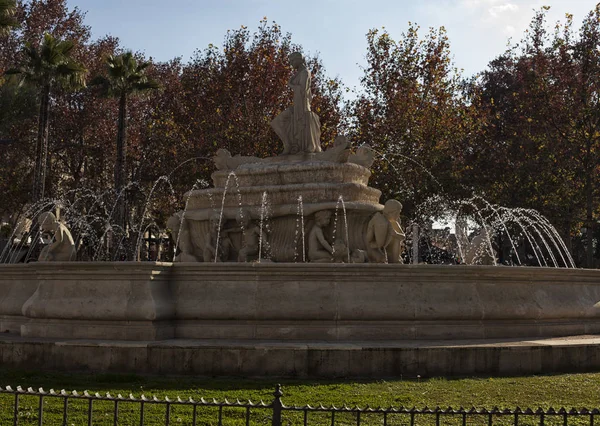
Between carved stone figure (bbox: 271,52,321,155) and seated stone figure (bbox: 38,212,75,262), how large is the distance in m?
4.44

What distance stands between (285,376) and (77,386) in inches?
81.1

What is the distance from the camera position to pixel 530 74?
1086 inches

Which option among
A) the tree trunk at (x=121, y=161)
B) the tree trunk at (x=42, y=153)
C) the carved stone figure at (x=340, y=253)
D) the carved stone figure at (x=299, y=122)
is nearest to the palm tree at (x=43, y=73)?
the tree trunk at (x=42, y=153)

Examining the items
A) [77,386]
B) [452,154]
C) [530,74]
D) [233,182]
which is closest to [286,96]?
[452,154]

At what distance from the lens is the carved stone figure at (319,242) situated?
12961mm

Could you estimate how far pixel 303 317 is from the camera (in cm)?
977

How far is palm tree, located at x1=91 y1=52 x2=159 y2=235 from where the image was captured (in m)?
29.6

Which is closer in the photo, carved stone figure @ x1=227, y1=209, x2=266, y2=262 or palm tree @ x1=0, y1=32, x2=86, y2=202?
carved stone figure @ x1=227, y1=209, x2=266, y2=262

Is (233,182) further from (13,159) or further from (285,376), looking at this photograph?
(13,159)

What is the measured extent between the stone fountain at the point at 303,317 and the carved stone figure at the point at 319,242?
829 mm

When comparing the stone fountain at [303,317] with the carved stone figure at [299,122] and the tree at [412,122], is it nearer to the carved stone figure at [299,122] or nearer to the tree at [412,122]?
the carved stone figure at [299,122]

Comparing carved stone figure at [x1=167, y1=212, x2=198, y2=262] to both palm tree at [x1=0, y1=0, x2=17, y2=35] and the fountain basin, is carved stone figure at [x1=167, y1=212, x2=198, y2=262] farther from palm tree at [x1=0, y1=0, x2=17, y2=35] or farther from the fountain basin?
palm tree at [x1=0, y1=0, x2=17, y2=35]

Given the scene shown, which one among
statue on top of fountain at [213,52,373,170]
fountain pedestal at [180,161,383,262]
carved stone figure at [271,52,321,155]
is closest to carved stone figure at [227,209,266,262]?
fountain pedestal at [180,161,383,262]

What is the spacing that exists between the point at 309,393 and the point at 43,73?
917 inches
